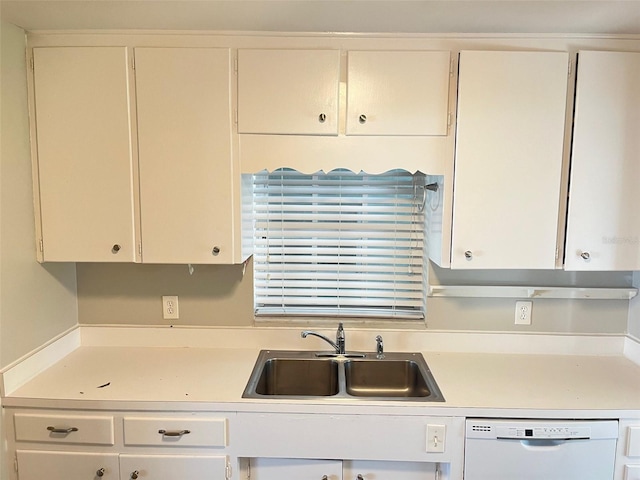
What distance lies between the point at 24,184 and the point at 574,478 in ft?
7.93

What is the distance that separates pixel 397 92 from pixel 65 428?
1.82 meters

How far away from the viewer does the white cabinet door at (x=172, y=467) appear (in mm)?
1588

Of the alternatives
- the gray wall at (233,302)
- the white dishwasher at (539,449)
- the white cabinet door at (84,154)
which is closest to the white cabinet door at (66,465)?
the gray wall at (233,302)

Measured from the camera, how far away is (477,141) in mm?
1687

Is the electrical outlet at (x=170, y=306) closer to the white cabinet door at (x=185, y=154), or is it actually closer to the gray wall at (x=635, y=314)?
the white cabinet door at (x=185, y=154)

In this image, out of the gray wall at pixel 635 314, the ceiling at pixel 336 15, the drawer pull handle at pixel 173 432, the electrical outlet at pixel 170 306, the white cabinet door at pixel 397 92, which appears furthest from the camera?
the electrical outlet at pixel 170 306

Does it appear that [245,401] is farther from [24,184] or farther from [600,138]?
[600,138]

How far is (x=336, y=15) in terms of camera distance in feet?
5.09

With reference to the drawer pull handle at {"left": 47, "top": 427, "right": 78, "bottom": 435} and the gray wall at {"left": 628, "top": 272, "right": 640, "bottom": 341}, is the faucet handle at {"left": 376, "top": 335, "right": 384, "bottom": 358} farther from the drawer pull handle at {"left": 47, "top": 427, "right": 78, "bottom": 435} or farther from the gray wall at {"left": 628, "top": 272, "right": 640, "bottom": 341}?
the drawer pull handle at {"left": 47, "top": 427, "right": 78, "bottom": 435}

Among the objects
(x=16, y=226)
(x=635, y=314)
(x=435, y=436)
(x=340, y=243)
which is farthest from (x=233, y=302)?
(x=635, y=314)

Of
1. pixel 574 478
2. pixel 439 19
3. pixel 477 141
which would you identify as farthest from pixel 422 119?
pixel 574 478

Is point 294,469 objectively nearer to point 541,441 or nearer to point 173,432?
point 173,432

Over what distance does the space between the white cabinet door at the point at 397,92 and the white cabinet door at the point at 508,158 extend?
A: 84 mm

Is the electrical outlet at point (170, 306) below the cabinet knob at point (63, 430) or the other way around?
the other way around
